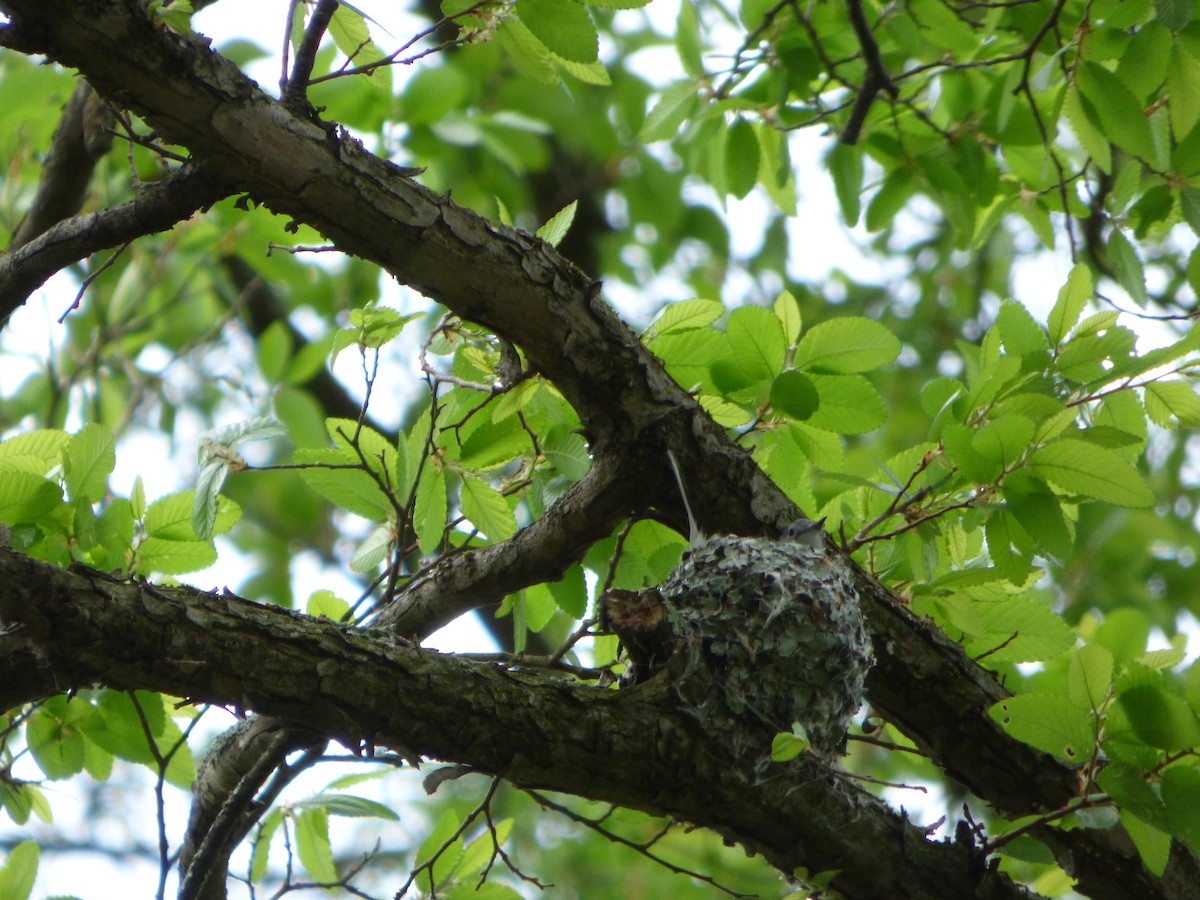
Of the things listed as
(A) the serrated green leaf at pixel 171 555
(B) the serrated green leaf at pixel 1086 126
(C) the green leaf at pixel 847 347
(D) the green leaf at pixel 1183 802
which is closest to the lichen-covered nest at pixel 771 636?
(C) the green leaf at pixel 847 347

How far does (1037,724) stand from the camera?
154 cm

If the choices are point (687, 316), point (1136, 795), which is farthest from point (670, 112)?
point (1136, 795)

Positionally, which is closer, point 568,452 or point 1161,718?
point 1161,718

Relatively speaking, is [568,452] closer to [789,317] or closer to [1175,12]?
[789,317]

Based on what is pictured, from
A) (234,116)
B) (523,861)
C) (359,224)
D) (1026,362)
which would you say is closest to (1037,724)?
(1026,362)

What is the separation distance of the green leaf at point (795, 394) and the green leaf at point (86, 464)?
1.13 meters

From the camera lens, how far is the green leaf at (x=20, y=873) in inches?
73.9

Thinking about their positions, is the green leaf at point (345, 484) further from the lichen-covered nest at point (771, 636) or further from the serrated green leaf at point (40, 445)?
the lichen-covered nest at point (771, 636)

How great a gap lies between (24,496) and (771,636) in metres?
1.20

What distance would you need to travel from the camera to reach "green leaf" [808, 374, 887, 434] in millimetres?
1892

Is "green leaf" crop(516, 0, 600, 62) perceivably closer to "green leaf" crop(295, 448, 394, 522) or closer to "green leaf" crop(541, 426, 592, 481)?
"green leaf" crop(541, 426, 592, 481)

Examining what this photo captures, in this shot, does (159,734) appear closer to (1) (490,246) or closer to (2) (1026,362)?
(1) (490,246)

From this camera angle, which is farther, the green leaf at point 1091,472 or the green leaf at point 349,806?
the green leaf at point 349,806

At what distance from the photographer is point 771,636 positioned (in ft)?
5.75
